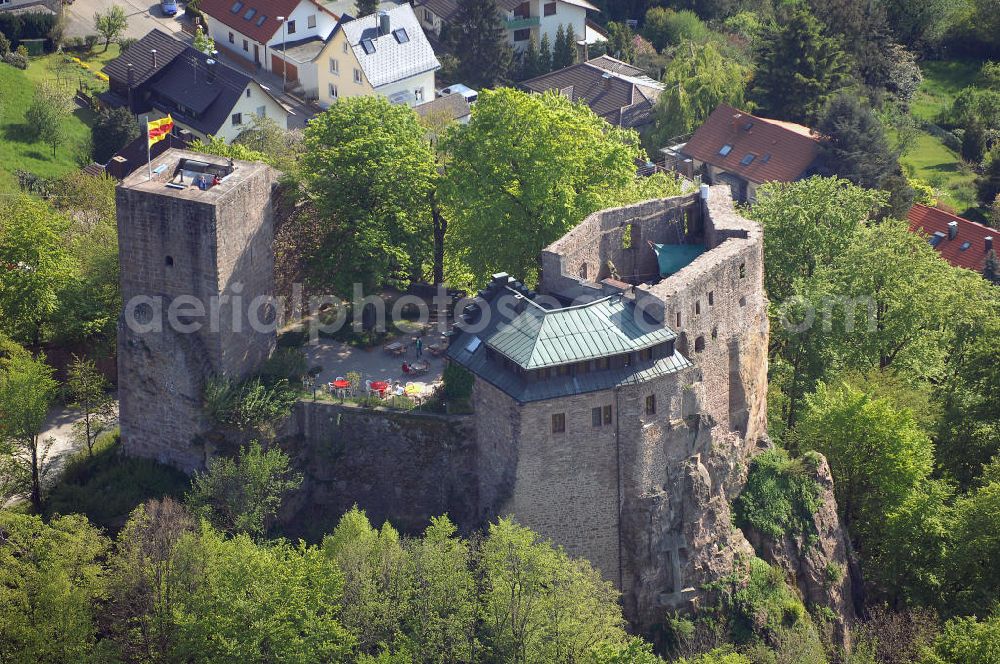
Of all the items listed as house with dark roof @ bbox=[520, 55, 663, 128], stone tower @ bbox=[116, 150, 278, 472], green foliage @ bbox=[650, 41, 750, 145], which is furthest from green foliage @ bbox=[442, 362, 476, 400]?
green foliage @ bbox=[650, 41, 750, 145]

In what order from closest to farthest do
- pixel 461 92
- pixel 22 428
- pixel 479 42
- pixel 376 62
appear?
pixel 22 428 → pixel 376 62 → pixel 461 92 → pixel 479 42

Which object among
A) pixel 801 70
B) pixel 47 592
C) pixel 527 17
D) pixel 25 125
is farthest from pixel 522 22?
pixel 47 592

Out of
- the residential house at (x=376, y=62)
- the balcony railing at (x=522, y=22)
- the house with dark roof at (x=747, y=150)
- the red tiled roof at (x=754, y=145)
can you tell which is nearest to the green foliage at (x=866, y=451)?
the house with dark roof at (x=747, y=150)

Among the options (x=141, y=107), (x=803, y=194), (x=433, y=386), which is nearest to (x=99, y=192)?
(x=141, y=107)

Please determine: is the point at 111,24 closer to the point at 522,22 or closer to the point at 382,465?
the point at 522,22

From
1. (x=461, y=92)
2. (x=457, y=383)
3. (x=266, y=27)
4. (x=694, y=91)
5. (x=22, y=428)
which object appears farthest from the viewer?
(x=266, y=27)
